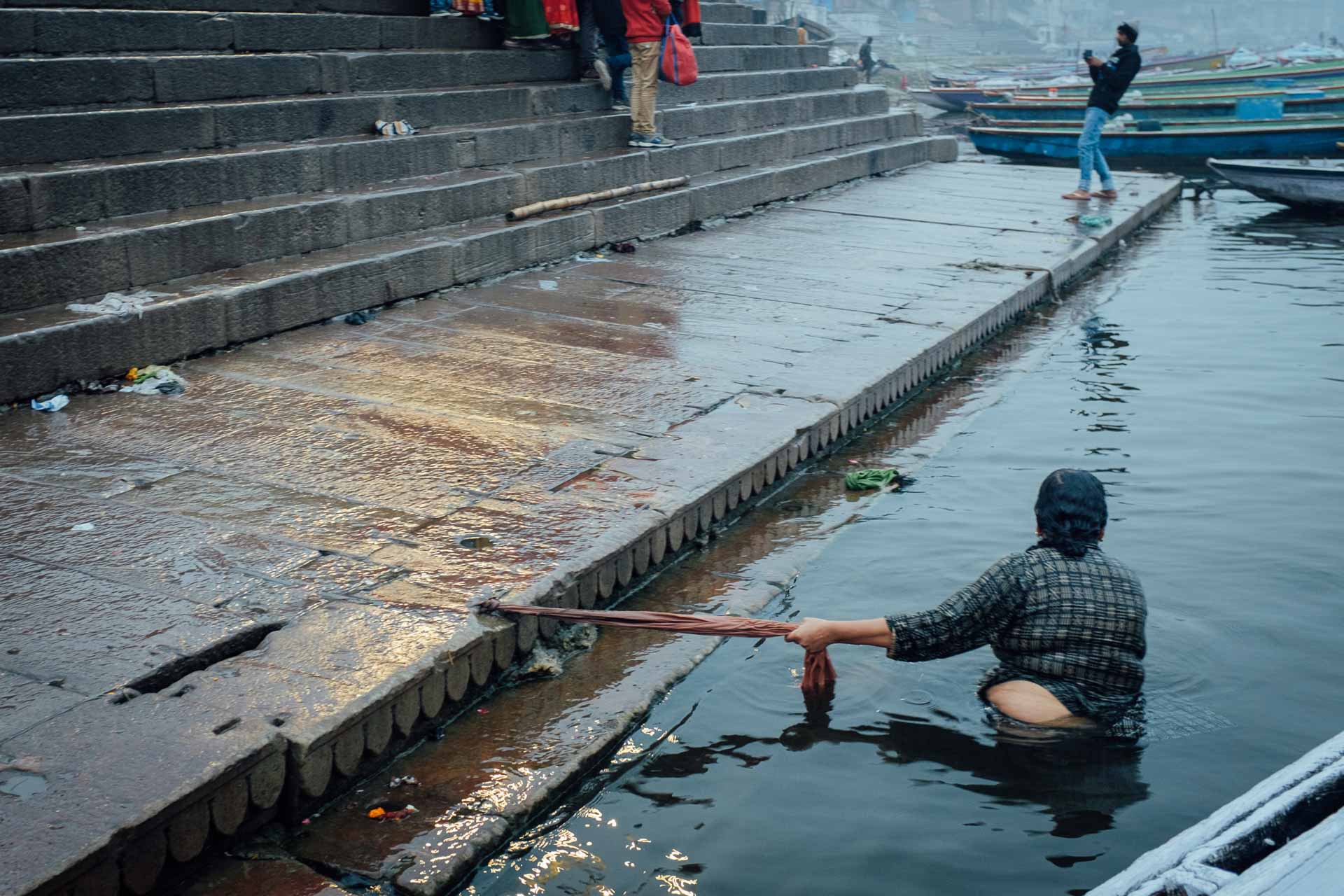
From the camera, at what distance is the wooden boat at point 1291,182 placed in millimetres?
14906

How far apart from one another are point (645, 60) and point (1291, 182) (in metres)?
8.74

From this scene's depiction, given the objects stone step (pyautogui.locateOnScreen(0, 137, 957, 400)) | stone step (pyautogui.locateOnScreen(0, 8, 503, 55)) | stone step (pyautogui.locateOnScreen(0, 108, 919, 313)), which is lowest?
stone step (pyautogui.locateOnScreen(0, 137, 957, 400))

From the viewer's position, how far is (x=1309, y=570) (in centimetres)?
530

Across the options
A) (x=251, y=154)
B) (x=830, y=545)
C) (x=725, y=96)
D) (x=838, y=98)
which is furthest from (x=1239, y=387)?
(x=838, y=98)

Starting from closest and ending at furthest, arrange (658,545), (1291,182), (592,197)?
(658,545) → (592,197) → (1291,182)

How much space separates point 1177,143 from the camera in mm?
20562

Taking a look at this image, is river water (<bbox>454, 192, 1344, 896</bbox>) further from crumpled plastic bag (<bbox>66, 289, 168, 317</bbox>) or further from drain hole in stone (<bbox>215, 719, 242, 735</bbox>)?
crumpled plastic bag (<bbox>66, 289, 168, 317</bbox>)

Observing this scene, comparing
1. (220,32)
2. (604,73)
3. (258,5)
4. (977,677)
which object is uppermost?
(258,5)

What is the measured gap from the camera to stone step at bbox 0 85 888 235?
6.63 meters

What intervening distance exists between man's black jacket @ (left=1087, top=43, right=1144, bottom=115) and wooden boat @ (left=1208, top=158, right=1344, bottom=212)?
2.65 meters

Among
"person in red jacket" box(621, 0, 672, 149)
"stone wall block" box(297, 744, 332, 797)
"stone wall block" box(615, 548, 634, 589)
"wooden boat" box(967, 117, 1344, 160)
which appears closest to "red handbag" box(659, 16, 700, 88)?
"person in red jacket" box(621, 0, 672, 149)

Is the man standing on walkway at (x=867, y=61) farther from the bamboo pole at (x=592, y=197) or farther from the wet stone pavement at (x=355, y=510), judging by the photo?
the wet stone pavement at (x=355, y=510)

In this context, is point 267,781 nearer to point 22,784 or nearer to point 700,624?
point 22,784

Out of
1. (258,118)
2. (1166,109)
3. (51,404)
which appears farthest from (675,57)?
(1166,109)
